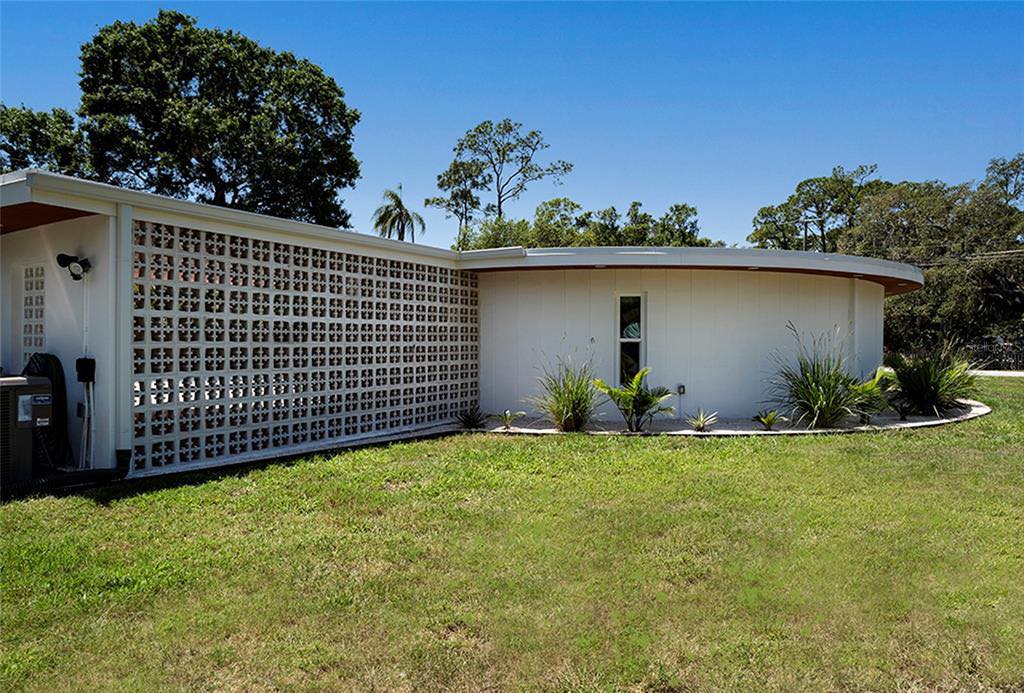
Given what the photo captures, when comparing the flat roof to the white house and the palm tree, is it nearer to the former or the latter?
the white house

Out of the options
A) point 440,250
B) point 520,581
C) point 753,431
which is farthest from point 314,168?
point 520,581

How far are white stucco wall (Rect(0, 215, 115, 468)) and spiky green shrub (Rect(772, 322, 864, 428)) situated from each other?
8.88 metres

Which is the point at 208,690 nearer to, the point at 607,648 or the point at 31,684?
the point at 31,684

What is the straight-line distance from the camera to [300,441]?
7.93 m

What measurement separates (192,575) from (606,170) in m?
22.6

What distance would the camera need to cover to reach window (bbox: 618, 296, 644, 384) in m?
10.4

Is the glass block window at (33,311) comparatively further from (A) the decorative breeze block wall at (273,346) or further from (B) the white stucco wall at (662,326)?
(B) the white stucco wall at (662,326)

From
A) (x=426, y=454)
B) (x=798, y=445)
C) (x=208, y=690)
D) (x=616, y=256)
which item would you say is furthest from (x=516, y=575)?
(x=616, y=256)

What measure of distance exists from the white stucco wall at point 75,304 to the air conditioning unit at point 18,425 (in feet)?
1.63

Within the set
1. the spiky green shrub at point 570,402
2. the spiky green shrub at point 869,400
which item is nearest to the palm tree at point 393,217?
the spiky green shrub at point 570,402

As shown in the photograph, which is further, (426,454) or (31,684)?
(426,454)

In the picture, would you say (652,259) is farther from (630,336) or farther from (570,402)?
(570,402)

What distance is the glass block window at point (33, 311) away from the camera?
7.04 metres

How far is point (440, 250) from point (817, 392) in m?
5.97
